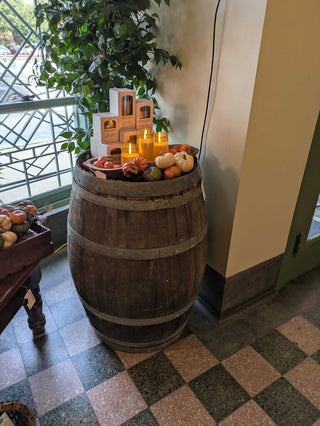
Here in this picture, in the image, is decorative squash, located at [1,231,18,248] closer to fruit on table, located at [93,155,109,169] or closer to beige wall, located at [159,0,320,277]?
fruit on table, located at [93,155,109,169]

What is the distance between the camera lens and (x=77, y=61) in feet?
6.06

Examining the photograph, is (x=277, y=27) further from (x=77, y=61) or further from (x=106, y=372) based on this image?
(x=106, y=372)

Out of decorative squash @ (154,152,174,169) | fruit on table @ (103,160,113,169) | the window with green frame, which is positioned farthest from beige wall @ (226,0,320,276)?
the window with green frame

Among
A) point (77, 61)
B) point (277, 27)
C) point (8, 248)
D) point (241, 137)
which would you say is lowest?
point (8, 248)

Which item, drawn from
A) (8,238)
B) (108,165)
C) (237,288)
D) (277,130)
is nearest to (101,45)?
(108,165)

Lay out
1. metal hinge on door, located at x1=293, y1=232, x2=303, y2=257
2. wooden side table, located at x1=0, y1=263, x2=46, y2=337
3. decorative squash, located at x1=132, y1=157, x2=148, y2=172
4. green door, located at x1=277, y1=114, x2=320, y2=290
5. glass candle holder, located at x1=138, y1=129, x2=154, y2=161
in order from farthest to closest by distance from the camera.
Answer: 1. metal hinge on door, located at x1=293, y1=232, x2=303, y2=257
2. green door, located at x1=277, y1=114, x2=320, y2=290
3. glass candle holder, located at x1=138, y1=129, x2=154, y2=161
4. decorative squash, located at x1=132, y1=157, x2=148, y2=172
5. wooden side table, located at x1=0, y1=263, x2=46, y2=337

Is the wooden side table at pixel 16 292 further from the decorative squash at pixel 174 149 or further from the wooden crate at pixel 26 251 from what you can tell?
the decorative squash at pixel 174 149

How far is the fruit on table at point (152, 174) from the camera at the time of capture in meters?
1.30

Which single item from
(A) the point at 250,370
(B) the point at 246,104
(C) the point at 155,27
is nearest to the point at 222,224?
(B) the point at 246,104

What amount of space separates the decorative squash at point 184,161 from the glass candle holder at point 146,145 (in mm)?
178

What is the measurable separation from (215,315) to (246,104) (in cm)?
123

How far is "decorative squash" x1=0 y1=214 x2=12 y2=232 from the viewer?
4.17 ft

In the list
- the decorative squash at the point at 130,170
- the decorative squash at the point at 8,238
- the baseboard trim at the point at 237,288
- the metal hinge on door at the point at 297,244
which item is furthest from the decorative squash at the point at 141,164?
the metal hinge on door at the point at 297,244

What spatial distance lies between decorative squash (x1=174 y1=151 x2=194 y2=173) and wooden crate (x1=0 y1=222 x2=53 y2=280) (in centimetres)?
66
